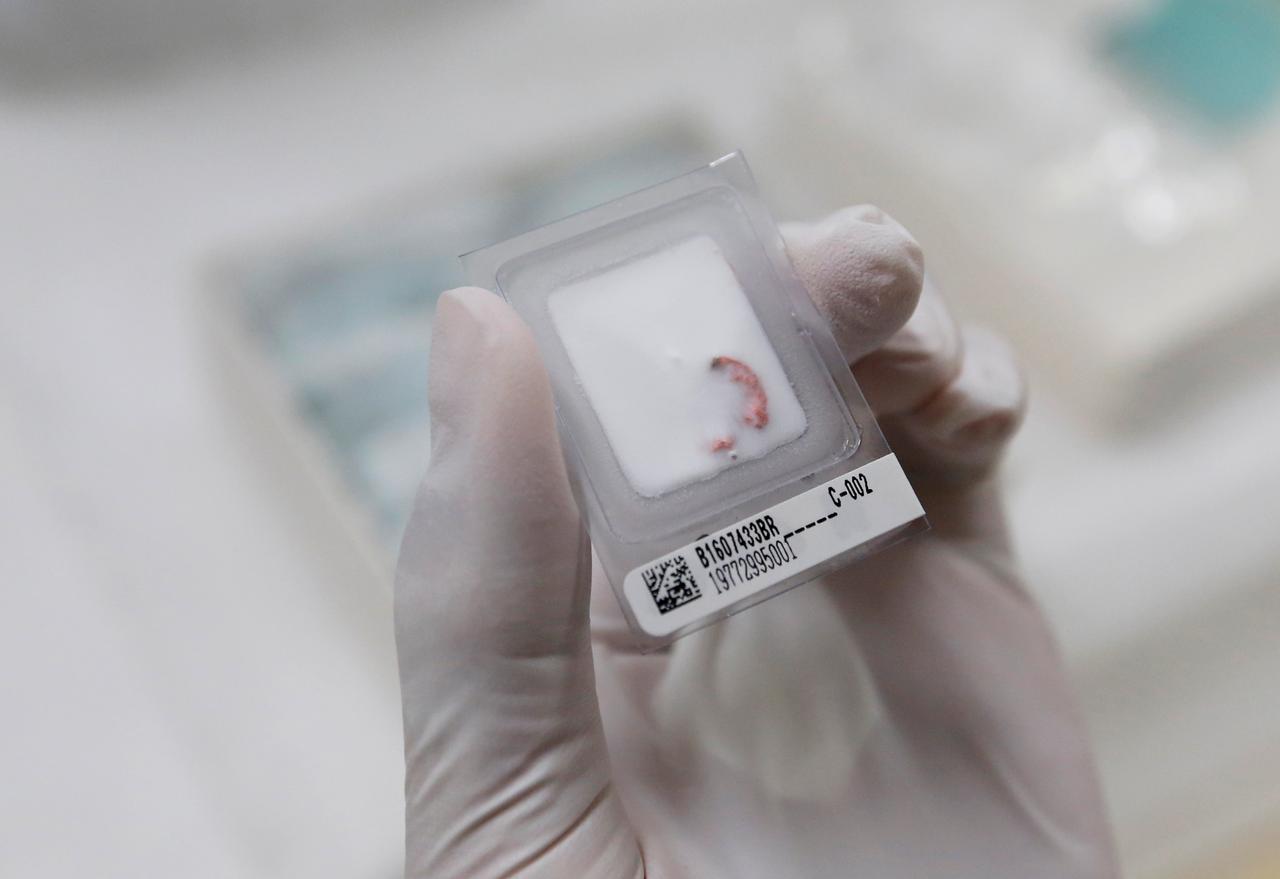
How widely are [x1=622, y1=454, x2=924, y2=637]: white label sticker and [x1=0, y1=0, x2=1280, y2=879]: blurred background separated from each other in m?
0.74

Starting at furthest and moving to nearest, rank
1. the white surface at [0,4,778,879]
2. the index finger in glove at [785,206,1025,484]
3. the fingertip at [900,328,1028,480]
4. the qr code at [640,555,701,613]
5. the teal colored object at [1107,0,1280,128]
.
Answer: the teal colored object at [1107,0,1280,128]
the white surface at [0,4,778,879]
the fingertip at [900,328,1028,480]
the index finger in glove at [785,206,1025,484]
the qr code at [640,555,701,613]

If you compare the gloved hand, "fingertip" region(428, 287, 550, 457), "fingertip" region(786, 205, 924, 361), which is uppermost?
"fingertip" region(428, 287, 550, 457)

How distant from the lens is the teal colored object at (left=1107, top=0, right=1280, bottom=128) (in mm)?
1635

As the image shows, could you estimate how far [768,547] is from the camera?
24.8 inches

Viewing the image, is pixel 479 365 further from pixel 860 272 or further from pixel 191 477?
pixel 191 477

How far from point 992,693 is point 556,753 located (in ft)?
1.45

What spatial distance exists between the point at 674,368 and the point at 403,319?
3.06 feet

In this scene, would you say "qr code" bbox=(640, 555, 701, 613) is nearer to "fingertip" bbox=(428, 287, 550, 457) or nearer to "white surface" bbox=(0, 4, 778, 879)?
"fingertip" bbox=(428, 287, 550, 457)

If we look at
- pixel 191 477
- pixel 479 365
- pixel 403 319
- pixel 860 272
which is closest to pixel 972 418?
pixel 860 272

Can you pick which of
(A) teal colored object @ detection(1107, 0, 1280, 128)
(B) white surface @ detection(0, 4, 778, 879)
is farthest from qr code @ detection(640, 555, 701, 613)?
(A) teal colored object @ detection(1107, 0, 1280, 128)

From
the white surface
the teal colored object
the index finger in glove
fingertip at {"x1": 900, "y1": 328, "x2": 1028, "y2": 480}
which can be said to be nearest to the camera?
the index finger in glove

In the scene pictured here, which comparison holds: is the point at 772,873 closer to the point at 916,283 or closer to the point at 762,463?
the point at 762,463

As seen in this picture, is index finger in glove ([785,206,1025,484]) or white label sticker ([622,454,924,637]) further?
index finger in glove ([785,206,1025,484])

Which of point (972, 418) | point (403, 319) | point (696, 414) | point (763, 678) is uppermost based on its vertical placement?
point (403, 319)
